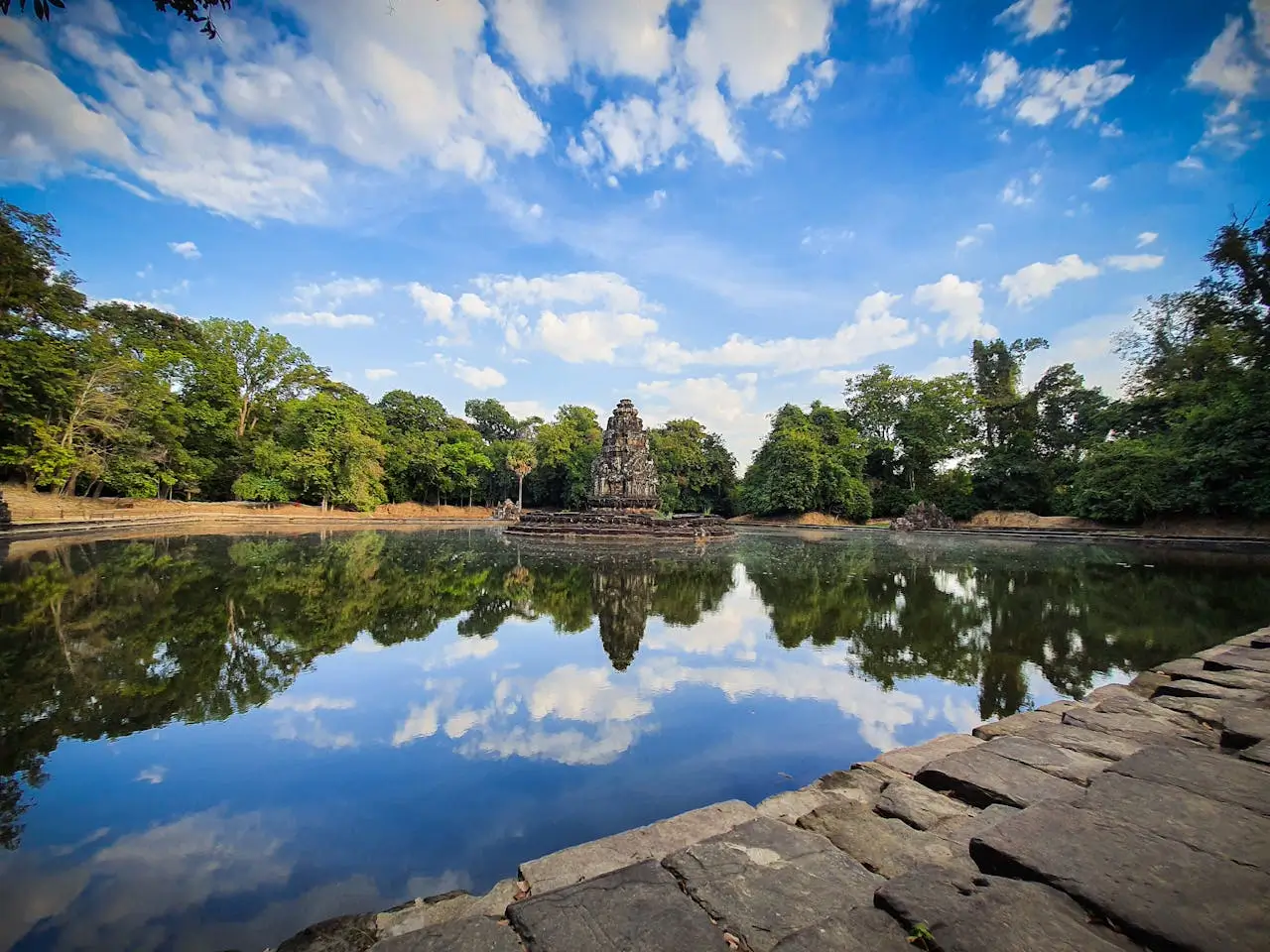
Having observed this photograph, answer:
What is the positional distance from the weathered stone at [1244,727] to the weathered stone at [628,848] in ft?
8.74

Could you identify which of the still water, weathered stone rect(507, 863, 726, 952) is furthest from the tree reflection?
weathered stone rect(507, 863, 726, 952)

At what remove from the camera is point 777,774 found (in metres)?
3.14

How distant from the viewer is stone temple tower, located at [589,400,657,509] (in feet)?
85.3

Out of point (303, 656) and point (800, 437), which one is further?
point (800, 437)

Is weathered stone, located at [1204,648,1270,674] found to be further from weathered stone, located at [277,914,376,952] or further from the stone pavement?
weathered stone, located at [277,914,376,952]

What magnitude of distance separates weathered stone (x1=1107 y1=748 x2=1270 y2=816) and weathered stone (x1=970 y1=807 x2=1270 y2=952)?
61 centimetres

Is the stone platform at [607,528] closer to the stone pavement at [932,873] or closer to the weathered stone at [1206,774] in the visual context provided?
the stone pavement at [932,873]

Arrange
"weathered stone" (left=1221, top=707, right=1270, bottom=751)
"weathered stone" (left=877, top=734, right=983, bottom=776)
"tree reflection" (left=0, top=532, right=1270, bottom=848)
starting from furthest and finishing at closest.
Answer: "tree reflection" (left=0, top=532, right=1270, bottom=848) → "weathered stone" (left=877, top=734, right=983, bottom=776) → "weathered stone" (left=1221, top=707, right=1270, bottom=751)

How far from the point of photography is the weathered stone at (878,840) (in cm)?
200

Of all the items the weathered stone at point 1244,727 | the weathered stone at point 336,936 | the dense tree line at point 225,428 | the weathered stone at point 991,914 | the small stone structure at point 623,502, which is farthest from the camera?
the small stone structure at point 623,502

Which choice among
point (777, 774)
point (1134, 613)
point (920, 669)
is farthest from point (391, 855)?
point (1134, 613)

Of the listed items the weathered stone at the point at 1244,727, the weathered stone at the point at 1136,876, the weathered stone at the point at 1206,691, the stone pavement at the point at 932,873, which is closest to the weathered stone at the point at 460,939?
the stone pavement at the point at 932,873

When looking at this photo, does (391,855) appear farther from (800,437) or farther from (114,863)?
(800,437)

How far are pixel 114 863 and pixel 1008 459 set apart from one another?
39.7 m
